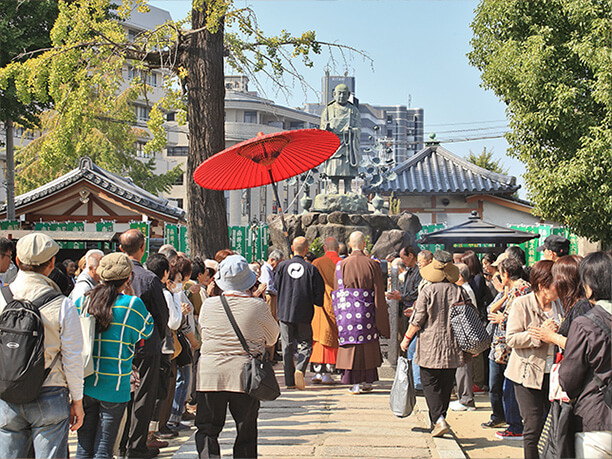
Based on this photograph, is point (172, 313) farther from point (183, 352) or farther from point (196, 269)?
point (196, 269)

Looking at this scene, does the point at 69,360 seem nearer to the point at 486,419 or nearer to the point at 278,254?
the point at 486,419

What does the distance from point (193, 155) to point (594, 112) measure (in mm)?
6466

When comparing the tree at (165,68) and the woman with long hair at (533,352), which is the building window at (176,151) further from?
the woman with long hair at (533,352)

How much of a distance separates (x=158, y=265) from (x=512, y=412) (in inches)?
149

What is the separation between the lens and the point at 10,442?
390cm

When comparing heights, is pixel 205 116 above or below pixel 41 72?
below

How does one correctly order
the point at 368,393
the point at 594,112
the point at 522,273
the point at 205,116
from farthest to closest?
the point at 594,112
the point at 205,116
the point at 368,393
the point at 522,273

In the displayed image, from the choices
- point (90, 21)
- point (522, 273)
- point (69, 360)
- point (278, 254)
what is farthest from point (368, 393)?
point (90, 21)

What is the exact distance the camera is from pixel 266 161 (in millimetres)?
7383

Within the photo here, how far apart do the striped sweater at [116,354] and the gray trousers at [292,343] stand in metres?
4.09

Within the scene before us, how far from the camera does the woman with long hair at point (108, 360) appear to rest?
4.40 meters

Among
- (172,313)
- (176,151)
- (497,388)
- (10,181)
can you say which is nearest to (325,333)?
(497,388)

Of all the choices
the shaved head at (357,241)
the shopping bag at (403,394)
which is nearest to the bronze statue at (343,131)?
the shaved head at (357,241)

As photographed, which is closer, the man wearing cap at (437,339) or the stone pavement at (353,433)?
the stone pavement at (353,433)
